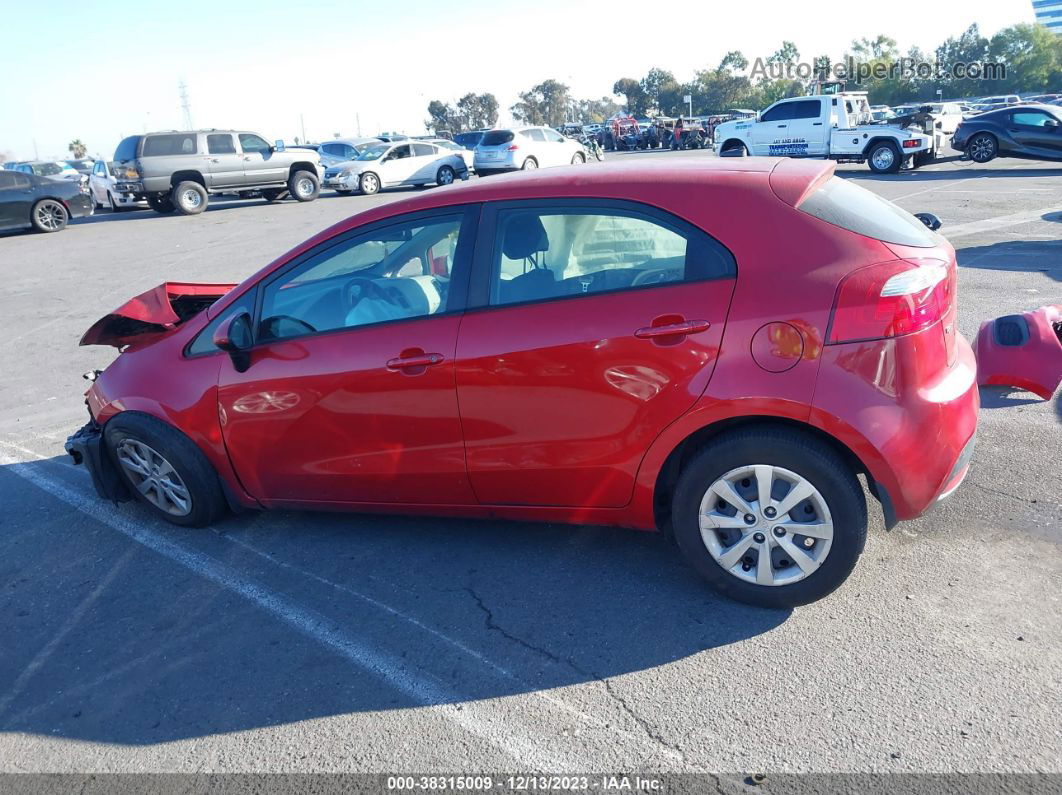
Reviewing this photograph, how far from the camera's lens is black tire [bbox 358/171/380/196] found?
1026 inches

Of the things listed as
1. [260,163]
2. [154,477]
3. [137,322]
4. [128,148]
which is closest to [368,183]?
[260,163]

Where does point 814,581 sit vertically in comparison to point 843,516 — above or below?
below

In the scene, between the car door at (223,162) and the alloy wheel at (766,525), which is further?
the car door at (223,162)

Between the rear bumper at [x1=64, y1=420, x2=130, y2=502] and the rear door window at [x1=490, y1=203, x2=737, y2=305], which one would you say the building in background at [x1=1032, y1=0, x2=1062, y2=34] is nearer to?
the rear door window at [x1=490, y1=203, x2=737, y2=305]

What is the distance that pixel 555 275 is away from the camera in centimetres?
355

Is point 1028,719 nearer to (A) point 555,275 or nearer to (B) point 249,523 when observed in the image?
(A) point 555,275

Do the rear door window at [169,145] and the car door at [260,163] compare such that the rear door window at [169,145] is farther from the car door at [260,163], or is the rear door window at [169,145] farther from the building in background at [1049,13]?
the building in background at [1049,13]

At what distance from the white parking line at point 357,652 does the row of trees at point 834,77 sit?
2865 inches

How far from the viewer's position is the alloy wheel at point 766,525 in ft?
10.7

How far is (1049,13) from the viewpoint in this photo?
286ft

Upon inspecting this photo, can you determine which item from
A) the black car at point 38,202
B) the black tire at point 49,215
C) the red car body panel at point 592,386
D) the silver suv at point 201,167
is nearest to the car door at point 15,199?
the black car at point 38,202

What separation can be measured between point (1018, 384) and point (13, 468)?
21.5ft

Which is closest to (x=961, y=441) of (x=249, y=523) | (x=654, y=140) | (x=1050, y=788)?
(x=1050, y=788)

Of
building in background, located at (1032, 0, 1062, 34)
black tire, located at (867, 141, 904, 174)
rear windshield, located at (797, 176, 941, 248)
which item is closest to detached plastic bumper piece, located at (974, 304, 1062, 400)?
rear windshield, located at (797, 176, 941, 248)
